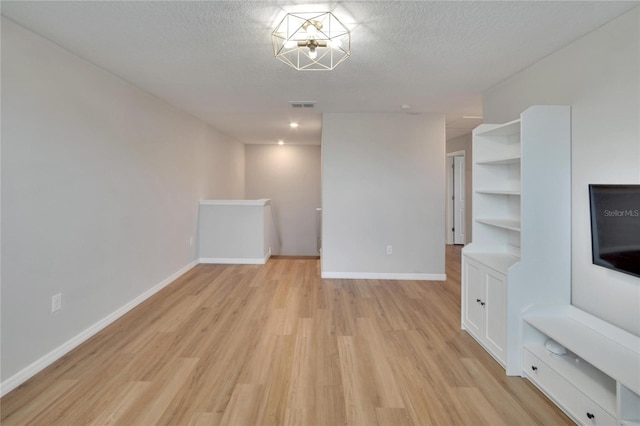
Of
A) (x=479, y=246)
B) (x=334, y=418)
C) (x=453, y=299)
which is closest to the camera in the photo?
(x=334, y=418)

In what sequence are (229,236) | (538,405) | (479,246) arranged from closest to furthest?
(538,405) → (479,246) → (229,236)

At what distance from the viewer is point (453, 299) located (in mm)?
3693

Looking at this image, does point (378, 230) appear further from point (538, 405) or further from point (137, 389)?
point (137, 389)

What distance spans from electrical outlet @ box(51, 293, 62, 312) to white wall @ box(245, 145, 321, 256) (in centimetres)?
546

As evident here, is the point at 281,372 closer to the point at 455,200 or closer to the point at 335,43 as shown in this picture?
the point at 335,43

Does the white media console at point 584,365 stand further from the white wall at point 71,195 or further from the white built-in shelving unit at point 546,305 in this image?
the white wall at point 71,195

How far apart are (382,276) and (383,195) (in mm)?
1143

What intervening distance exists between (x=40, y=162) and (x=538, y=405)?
3.57 m

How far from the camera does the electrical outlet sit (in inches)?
91.8

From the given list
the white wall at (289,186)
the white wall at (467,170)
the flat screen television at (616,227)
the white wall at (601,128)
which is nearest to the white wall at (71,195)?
the white wall at (601,128)

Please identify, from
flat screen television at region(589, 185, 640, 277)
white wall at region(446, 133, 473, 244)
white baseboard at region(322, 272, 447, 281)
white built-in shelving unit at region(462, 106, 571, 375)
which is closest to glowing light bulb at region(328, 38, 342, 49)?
white built-in shelving unit at region(462, 106, 571, 375)

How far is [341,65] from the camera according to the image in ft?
8.95

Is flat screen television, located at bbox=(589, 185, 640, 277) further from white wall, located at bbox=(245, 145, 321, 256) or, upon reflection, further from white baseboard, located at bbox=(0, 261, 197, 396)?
white wall, located at bbox=(245, 145, 321, 256)

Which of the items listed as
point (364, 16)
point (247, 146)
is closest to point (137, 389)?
point (364, 16)
